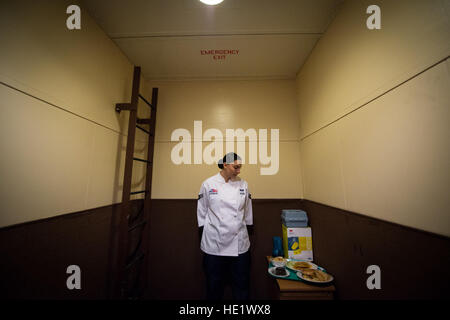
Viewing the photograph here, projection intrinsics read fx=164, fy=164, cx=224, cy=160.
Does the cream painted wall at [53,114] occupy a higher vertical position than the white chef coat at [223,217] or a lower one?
higher

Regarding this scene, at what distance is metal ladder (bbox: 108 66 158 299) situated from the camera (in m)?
1.44

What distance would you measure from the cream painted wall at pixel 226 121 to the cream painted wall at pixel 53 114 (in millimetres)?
591

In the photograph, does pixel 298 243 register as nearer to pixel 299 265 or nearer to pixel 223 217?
pixel 299 265

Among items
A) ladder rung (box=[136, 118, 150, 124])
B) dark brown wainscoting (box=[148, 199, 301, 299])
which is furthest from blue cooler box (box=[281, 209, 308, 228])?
ladder rung (box=[136, 118, 150, 124])

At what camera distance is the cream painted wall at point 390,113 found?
27.8 inches

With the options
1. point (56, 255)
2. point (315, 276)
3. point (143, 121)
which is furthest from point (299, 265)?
point (143, 121)

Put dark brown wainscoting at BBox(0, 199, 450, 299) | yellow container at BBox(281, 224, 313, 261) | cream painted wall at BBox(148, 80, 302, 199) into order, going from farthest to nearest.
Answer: cream painted wall at BBox(148, 80, 302, 199), yellow container at BBox(281, 224, 313, 261), dark brown wainscoting at BBox(0, 199, 450, 299)

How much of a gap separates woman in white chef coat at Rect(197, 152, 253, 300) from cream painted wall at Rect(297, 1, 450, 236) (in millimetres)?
849

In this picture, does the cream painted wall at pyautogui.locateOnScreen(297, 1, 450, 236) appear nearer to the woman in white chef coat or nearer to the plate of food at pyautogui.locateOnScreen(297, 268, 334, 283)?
the plate of food at pyautogui.locateOnScreen(297, 268, 334, 283)

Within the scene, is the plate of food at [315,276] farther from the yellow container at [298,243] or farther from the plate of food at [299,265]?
the yellow container at [298,243]

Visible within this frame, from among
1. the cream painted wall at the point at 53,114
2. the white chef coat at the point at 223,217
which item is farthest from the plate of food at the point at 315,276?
the cream painted wall at the point at 53,114

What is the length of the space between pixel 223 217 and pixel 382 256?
1.13 meters

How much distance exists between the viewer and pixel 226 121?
210 centimetres

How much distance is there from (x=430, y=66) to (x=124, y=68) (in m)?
2.36
